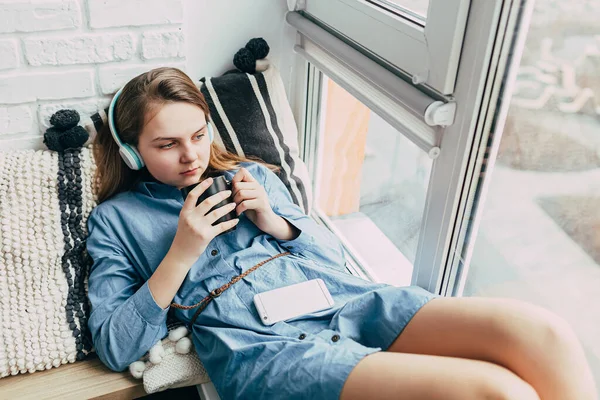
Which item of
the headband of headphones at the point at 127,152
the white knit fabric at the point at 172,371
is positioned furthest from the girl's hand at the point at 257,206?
the white knit fabric at the point at 172,371

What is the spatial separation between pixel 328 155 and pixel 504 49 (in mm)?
836

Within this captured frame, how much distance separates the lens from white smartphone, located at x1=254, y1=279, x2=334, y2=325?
3.64ft

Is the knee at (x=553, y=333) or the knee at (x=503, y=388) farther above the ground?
the knee at (x=553, y=333)

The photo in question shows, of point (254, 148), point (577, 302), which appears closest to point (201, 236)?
point (254, 148)

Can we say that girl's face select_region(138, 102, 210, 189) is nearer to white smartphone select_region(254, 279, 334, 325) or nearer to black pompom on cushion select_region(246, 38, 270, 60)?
white smartphone select_region(254, 279, 334, 325)

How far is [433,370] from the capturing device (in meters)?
0.90

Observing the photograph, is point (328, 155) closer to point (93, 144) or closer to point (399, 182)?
point (399, 182)

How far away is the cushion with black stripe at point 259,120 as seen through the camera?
4.82ft

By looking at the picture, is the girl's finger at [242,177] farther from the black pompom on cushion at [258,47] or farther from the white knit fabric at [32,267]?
the black pompom on cushion at [258,47]

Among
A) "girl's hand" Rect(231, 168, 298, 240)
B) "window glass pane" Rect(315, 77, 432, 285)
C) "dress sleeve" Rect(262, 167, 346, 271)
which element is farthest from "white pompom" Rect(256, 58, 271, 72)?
"girl's hand" Rect(231, 168, 298, 240)

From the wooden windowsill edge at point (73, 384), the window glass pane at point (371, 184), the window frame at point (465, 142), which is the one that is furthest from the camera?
the window glass pane at point (371, 184)

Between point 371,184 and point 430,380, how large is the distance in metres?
0.82

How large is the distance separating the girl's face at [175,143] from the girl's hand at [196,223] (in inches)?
3.6

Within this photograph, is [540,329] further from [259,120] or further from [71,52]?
[71,52]
